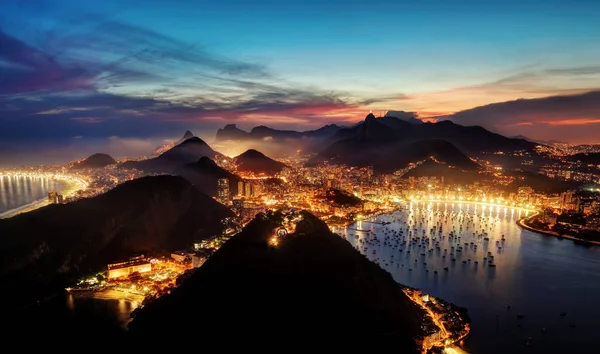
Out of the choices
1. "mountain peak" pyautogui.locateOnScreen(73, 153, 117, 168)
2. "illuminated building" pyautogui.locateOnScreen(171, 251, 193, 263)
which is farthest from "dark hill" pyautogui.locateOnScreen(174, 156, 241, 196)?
"mountain peak" pyautogui.locateOnScreen(73, 153, 117, 168)

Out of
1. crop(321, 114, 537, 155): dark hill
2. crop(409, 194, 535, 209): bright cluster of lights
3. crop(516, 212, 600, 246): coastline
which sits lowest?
crop(516, 212, 600, 246): coastline

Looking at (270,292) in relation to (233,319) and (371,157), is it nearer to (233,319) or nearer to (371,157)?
(233,319)

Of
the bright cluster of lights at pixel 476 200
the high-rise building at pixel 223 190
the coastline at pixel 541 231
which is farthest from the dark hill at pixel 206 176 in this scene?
the coastline at pixel 541 231

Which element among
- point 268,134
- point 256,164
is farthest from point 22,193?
point 268,134

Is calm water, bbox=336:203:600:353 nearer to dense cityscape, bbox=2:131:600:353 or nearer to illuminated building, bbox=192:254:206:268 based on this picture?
dense cityscape, bbox=2:131:600:353

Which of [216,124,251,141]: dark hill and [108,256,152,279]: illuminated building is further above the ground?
[216,124,251,141]: dark hill

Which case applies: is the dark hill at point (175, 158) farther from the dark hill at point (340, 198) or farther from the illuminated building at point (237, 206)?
the dark hill at point (340, 198)

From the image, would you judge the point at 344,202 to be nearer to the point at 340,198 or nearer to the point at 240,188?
the point at 340,198
